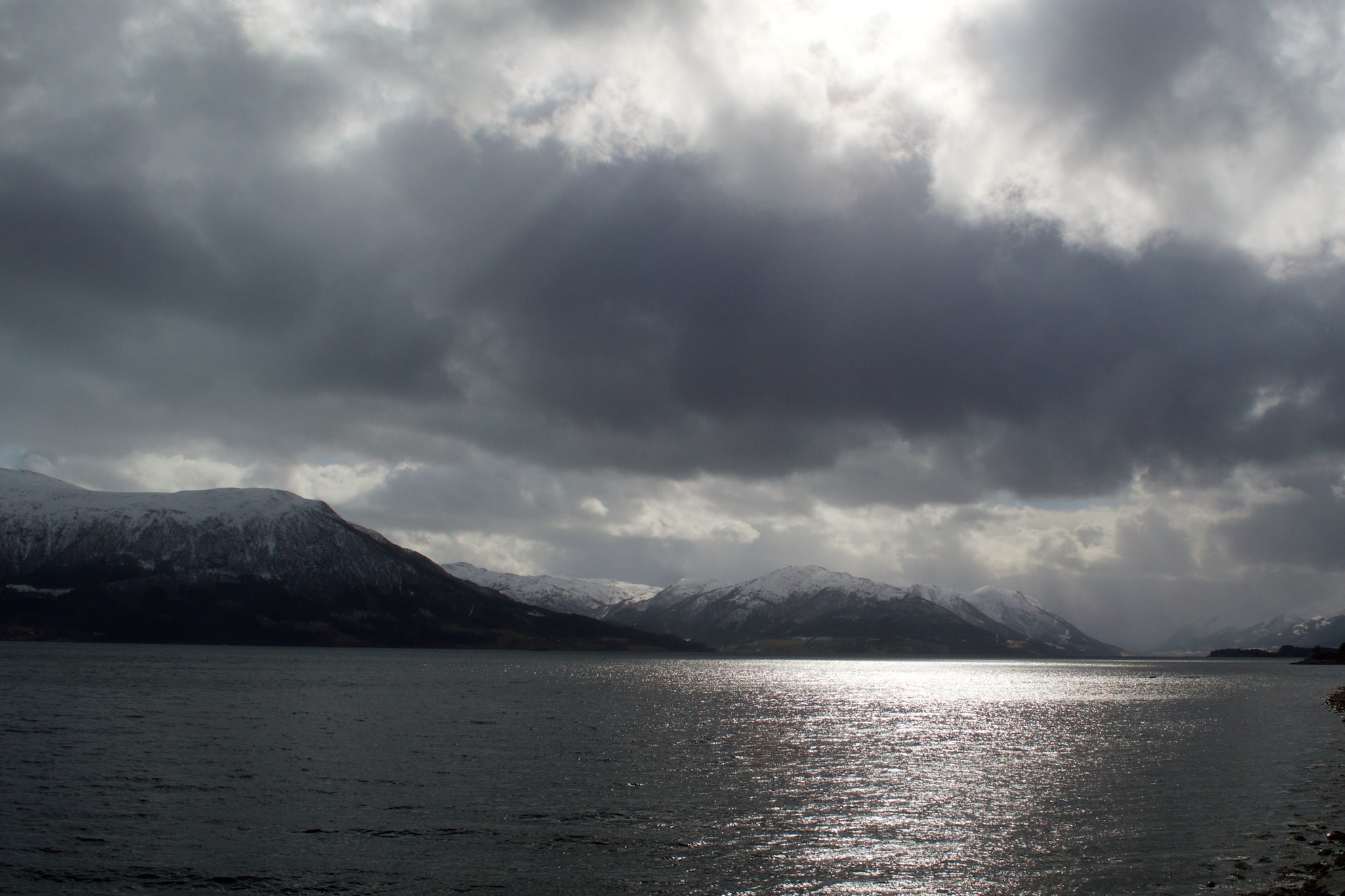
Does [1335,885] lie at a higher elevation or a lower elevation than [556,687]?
higher

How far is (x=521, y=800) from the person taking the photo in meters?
62.0

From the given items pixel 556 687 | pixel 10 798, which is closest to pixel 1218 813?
pixel 10 798

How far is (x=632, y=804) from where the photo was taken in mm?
61812

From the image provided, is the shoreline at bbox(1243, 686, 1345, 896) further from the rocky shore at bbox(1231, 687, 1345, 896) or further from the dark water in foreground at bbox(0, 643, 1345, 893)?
the dark water in foreground at bbox(0, 643, 1345, 893)

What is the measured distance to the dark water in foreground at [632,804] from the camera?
4406 centimetres

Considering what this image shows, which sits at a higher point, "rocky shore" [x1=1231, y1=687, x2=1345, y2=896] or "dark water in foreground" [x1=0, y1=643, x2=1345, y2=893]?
"rocky shore" [x1=1231, y1=687, x2=1345, y2=896]

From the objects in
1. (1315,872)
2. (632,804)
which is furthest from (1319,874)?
(632,804)

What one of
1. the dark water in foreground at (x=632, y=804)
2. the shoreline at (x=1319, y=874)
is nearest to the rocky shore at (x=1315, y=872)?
the shoreline at (x=1319, y=874)

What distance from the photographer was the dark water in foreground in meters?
44.1

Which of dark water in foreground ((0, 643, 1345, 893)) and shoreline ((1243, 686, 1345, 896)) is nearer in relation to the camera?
shoreline ((1243, 686, 1345, 896))

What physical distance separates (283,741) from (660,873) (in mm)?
61990

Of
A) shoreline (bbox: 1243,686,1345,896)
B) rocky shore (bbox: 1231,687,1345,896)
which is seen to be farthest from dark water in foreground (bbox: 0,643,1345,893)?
shoreline (bbox: 1243,686,1345,896)

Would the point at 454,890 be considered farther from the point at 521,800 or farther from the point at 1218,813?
the point at 1218,813

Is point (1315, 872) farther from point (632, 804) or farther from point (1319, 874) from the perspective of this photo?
point (632, 804)
